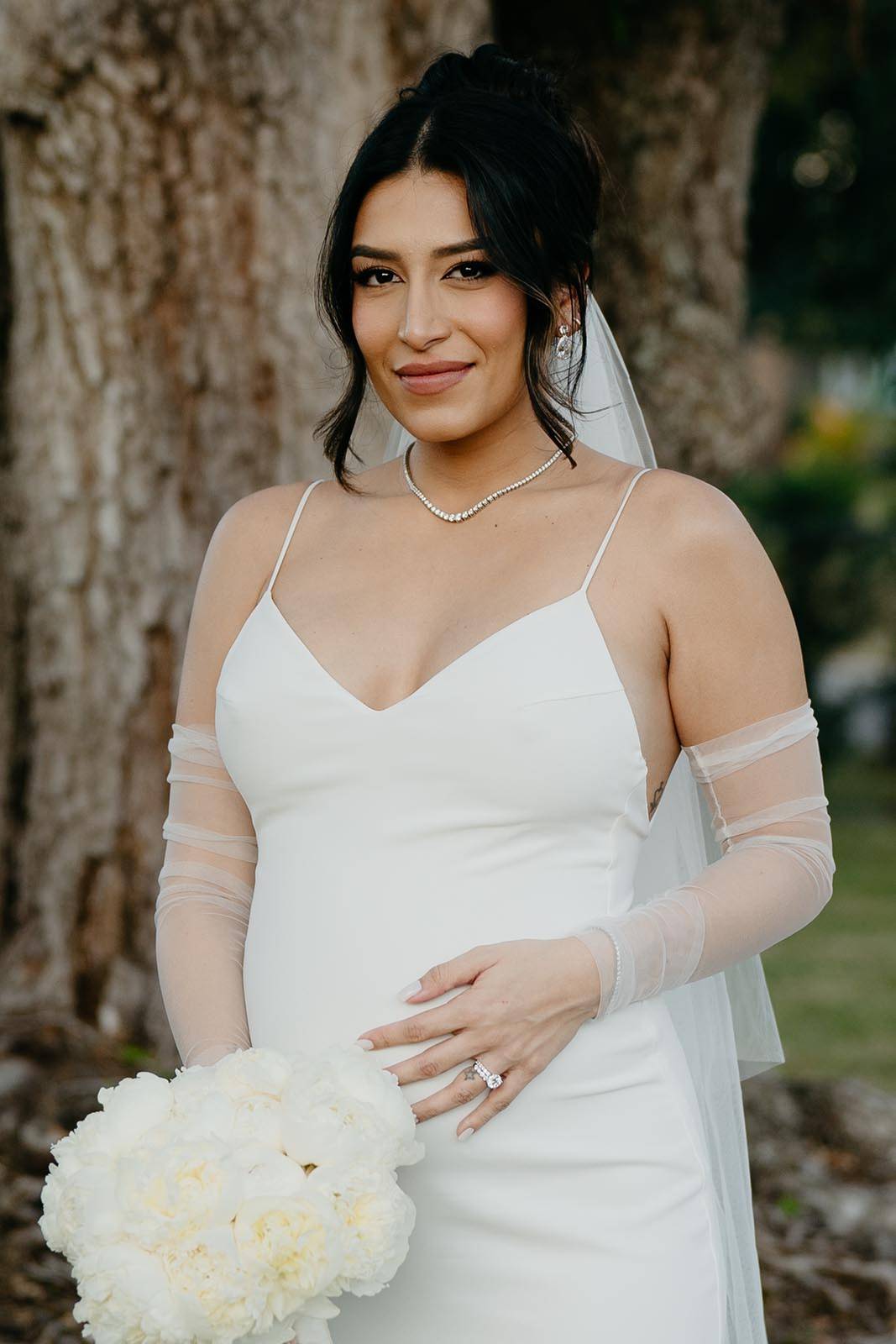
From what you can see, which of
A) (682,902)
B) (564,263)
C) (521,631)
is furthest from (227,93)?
(682,902)

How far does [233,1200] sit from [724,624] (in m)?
1.10

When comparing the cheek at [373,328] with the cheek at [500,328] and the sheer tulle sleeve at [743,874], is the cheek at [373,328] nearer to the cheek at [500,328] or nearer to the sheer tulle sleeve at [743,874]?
the cheek at [500,328]

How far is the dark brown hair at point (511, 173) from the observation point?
2385 mm

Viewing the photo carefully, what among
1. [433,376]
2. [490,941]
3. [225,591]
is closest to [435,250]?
[433,376]

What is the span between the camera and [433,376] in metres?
2.44

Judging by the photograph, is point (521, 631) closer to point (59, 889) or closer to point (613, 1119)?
point (613, 1119)

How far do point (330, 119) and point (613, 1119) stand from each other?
2898mm

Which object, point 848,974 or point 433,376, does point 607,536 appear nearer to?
point 433,376

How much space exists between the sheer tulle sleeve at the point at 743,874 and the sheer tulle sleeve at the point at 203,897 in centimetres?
58

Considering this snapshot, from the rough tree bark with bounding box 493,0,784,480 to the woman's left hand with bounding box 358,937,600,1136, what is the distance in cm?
302

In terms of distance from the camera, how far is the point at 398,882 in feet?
7.56

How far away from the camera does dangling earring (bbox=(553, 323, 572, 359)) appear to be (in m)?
2.56

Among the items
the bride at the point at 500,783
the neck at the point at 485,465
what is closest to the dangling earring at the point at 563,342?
the bride at the point at 500,783

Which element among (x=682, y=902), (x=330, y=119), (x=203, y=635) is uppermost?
(x=330, y=119)
